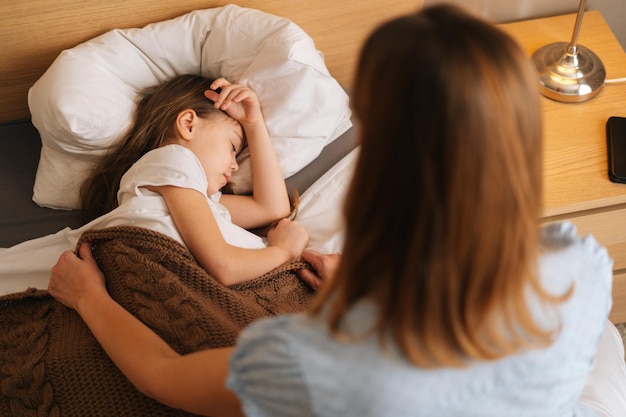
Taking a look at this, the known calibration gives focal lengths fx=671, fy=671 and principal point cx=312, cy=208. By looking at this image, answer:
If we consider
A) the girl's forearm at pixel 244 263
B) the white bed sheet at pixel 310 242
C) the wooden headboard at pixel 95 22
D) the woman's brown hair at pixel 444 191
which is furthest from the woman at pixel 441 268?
the wooden headboard at pixel 95 22

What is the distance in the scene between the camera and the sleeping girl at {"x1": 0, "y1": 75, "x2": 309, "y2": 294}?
3.77 ft

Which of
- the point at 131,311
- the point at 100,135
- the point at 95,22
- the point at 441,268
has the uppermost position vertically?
the point at 441,268

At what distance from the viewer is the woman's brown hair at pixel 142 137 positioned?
50.3 inches

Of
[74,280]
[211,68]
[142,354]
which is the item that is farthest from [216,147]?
[142,354]

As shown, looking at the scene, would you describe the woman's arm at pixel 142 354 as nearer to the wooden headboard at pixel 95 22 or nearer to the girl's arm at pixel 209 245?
the girl's arm at pixel 209 245

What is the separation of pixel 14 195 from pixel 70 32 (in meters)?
0.35

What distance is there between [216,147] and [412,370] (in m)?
0.76

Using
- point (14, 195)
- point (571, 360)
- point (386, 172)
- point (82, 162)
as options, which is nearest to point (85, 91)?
point (82, 162)

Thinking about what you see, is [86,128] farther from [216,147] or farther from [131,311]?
[131,311]

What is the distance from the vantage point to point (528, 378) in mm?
689

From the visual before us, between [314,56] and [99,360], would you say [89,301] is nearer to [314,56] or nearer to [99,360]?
[99,360]

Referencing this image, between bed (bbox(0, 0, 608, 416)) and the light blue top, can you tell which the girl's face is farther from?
the light blue top

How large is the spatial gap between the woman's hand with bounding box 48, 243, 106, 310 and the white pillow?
248 mm

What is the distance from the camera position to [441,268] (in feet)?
1.94
